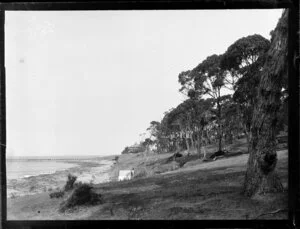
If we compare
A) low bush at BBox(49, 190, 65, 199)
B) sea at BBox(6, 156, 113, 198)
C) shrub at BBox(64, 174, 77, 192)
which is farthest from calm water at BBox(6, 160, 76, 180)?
low bush at BBox(49, 190, 65, 199)

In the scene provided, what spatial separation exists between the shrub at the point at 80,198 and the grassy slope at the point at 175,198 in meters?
0.08

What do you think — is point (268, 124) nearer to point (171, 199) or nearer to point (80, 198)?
point (171, 199)

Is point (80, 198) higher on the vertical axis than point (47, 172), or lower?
lower

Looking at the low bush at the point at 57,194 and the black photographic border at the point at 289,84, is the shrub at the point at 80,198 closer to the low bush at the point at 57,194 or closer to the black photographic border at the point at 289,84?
the low bush at the point at 57,194

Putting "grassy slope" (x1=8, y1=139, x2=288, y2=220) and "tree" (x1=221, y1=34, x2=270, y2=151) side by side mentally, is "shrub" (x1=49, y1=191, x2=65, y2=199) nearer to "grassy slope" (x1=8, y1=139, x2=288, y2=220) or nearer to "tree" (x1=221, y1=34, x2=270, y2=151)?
"grassy slope" (x1=8, y1=139, x2=288, y2=220)

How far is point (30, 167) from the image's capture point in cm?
367

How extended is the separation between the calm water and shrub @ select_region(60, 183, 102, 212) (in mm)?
393

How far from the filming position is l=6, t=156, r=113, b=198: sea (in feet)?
11.9

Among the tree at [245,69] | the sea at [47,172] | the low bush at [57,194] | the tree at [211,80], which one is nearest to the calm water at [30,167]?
the sea at [47,172]

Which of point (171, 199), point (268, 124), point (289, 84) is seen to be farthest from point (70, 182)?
point (289, 84)

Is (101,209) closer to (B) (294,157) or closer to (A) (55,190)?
(A) (55,190)

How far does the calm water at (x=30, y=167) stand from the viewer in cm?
362

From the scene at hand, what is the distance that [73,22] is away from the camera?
11.8 ft

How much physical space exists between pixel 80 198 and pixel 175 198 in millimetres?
1299
